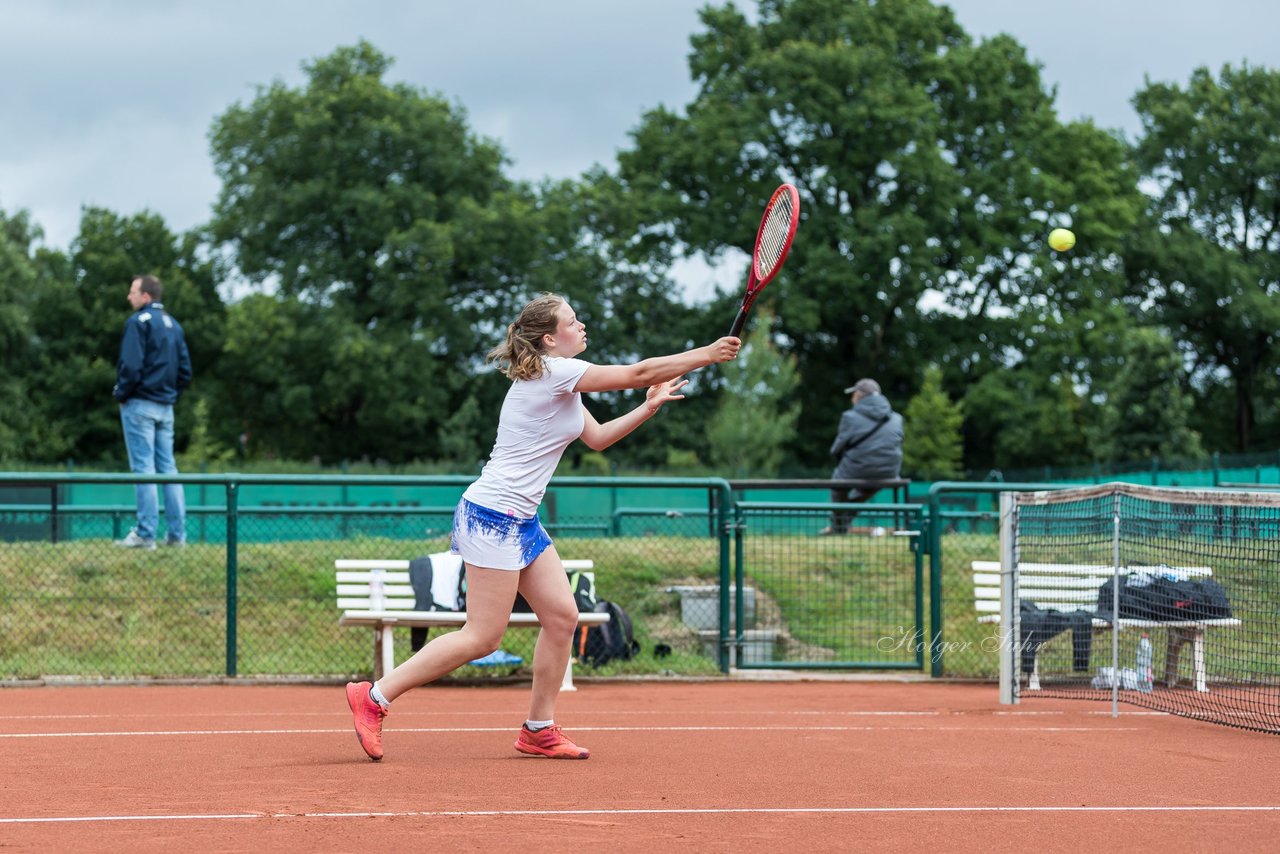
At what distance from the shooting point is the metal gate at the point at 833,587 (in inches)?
460

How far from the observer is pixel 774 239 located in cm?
696

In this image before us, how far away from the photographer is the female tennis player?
6.15 metres

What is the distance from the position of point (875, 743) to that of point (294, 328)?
36421mm

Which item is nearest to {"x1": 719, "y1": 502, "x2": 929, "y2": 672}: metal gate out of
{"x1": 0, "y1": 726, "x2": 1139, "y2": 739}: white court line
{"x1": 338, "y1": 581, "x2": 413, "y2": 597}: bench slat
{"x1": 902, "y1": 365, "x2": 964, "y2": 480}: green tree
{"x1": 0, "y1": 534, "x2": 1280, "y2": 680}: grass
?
{"x1": 0, "y1": 534, "x2": 1280, "y2": 680}: grass

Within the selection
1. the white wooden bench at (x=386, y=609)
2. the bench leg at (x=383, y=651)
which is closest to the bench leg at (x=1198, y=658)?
the white wooden bench at (x=386, y=609)

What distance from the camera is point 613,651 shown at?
11.2 m

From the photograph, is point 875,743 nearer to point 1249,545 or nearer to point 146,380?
point 1249,545

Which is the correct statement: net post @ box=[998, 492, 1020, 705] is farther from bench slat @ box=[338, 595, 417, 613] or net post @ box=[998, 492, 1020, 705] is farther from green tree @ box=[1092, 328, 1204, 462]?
green tree @ box=[1092, 328, 1204, 462]

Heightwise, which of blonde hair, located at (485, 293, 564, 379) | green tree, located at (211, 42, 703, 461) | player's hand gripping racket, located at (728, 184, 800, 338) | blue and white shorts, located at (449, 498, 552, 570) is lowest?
blue and white shorts, located at (449, 498, 552, 570)

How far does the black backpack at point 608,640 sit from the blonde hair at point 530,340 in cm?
505

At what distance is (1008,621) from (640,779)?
13.2ft

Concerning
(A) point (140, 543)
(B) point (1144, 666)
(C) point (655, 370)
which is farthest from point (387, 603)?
(C) point (655, 370)

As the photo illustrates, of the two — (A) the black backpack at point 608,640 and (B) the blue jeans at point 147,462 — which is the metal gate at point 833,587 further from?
(B) the blue jeans at point 147,462

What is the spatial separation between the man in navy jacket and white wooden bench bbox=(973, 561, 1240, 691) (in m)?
6.71
